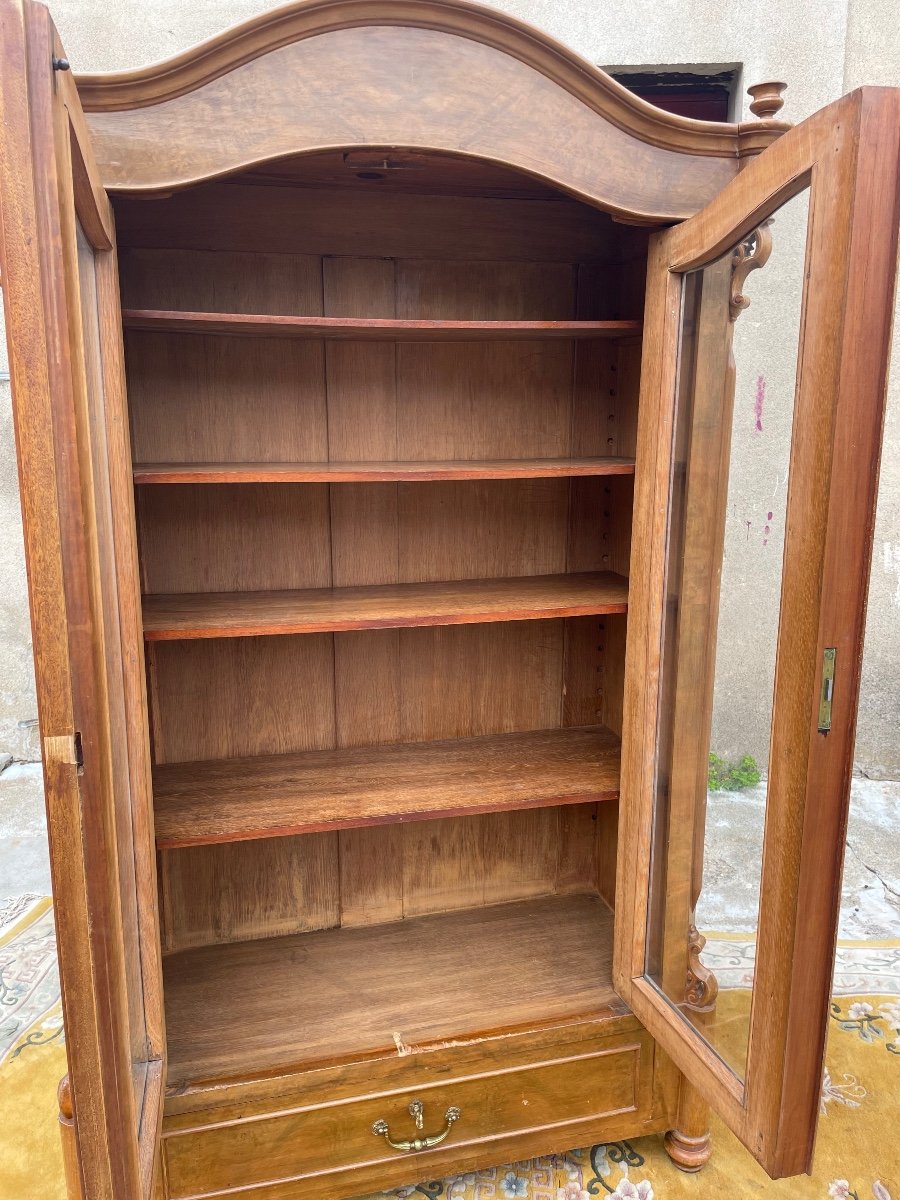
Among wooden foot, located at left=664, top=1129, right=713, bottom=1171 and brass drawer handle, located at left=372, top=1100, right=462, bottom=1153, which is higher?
brass drawer handle, located at left=372, top=1100, right=462, bottom=1153

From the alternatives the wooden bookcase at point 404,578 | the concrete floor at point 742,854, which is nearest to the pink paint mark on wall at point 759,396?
the wooden bookcase at point 404,578

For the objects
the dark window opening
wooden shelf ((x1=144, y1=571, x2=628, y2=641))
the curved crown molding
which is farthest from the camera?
the dark window opening

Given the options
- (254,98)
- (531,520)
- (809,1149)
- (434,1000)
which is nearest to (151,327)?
(254,98)

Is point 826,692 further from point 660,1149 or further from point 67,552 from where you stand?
point 660,1149

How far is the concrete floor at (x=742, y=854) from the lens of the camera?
4.18 ft

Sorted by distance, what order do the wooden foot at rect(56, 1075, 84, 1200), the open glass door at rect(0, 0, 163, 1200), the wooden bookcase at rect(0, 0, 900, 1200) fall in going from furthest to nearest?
the wooden foot at rect(56, 1075, 84, 1200)
the wooden bookcase at rect(0, 0, 900, 1200)
the open glass door at rect(0, 0, 163, 1200)

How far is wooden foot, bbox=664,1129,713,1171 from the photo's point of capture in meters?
1.63

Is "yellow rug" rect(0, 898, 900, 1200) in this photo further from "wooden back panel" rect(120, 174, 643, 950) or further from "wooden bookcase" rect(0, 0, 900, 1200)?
"wooden back panel" rect(120, 174, 643, 950)

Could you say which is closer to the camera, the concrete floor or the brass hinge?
the brass hinge

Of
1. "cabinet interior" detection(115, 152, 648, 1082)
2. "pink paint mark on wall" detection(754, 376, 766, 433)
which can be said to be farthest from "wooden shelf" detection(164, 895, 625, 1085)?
"pink paint mark on wall" detection(754, 376, 766, 433)

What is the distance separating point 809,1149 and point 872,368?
3.21 ft

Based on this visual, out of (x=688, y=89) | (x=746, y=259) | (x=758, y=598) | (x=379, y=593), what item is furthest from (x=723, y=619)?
(x=688, y=89)

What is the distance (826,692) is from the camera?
1049 mm

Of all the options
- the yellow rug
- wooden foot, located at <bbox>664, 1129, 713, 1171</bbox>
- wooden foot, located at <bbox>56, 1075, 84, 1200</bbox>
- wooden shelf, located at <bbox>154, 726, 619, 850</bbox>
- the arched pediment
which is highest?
the arched pediment
